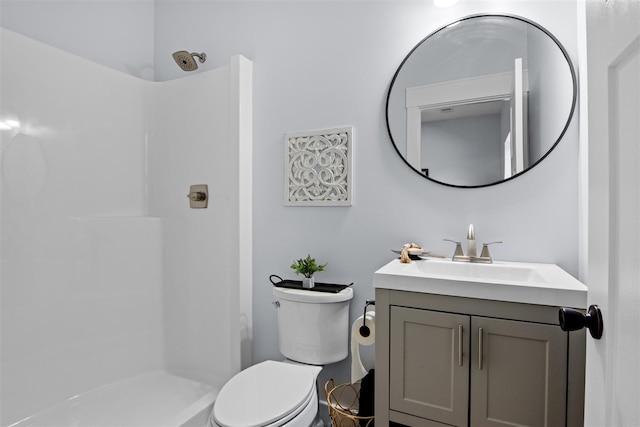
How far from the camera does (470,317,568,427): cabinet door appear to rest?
3.24 ft

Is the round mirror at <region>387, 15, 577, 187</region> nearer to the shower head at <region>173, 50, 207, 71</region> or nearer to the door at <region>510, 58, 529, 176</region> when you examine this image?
the door at <region>510, 58, 529, 176</region>

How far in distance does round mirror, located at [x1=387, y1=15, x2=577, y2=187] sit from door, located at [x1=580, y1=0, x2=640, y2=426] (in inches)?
29.3

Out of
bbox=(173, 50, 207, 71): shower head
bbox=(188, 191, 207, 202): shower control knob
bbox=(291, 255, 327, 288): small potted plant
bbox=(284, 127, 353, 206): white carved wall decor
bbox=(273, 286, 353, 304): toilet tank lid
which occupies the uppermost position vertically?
bbox=(173, 50, 207, 71): shower head

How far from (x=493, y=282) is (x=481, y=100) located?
32.5 inches

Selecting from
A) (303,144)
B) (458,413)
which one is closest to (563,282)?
(458,413)

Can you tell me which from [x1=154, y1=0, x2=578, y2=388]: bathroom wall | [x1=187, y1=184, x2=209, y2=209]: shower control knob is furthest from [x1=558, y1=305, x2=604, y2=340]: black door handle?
[x1=187, y1=184, x2=209, y2=209]: shower control knob

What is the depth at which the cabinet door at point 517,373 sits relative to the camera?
3.24 feet

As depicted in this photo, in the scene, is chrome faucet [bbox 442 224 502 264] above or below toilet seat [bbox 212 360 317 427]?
above

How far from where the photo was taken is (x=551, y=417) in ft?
3.24

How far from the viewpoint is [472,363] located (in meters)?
1.08

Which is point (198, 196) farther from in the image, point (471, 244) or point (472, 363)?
point (472, 363)

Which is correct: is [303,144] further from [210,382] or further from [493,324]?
[210,382]

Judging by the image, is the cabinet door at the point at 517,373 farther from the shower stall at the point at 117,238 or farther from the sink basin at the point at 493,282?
the shower stall at the point at 117,238

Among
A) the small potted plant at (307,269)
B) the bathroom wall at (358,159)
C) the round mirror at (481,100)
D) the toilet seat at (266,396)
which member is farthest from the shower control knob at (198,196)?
the round mirror at (481,100)
